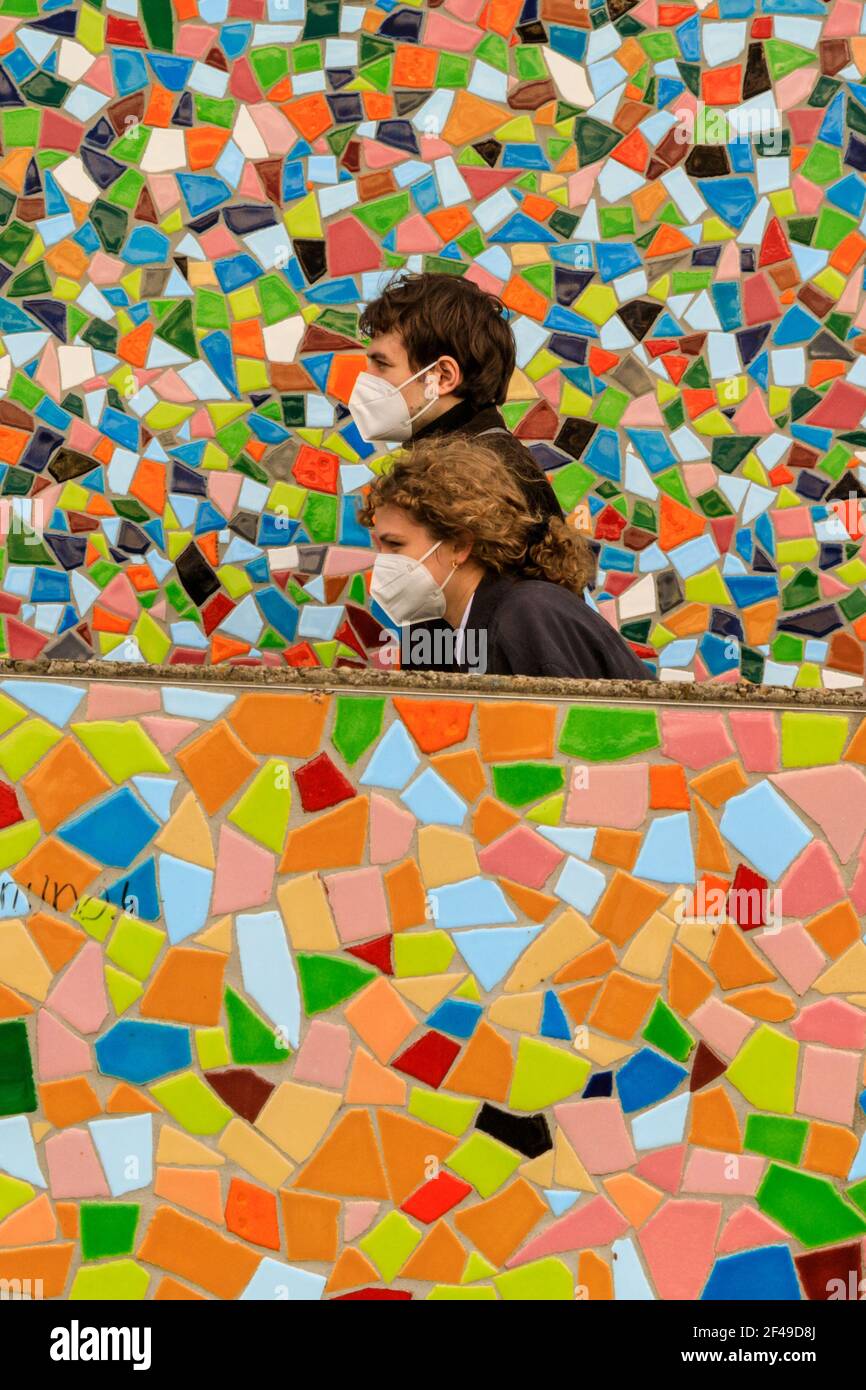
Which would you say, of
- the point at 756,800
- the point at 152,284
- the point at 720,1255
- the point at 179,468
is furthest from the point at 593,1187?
the point at 152,284

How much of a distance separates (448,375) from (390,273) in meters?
0.88

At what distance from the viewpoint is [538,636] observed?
11.6 feet

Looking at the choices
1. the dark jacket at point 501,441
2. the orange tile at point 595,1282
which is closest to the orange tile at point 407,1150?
the orange tile at point 595,1282

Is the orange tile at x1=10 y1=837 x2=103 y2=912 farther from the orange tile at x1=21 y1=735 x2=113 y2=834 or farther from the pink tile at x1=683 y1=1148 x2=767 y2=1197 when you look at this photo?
the pink tile at x1=683 y1=1148 x2=767 y2=1197

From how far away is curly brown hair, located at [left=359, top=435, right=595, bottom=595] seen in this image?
3713 mm

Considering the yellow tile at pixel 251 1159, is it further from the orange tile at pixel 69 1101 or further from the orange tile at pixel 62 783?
the orange tile at pixel 62 783

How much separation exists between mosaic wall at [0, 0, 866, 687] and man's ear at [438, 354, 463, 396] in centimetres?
74

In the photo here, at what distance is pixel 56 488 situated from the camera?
4.90 meters

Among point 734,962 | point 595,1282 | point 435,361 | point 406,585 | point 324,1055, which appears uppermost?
point 435,361

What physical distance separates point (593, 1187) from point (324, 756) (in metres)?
0.75

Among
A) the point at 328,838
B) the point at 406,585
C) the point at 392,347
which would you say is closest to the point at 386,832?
the point at 328,838

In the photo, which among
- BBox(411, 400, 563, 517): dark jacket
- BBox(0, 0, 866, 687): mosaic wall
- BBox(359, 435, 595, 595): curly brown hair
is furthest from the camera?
BBox(0, 0, 866, 687): mosaic wall

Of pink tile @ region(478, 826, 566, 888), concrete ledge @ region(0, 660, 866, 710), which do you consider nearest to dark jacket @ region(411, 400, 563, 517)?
concrete ledge @ region(0, 660, 866, 710)

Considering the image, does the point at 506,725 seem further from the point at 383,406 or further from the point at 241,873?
the point at 383,406
